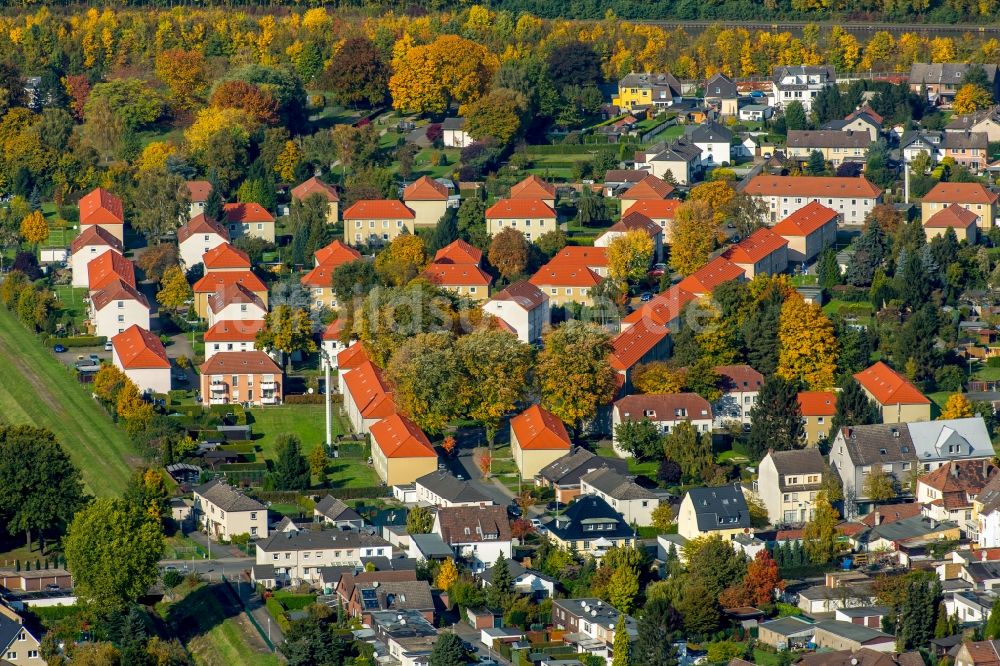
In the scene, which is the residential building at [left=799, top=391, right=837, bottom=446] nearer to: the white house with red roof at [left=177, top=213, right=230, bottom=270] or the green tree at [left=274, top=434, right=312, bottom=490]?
the green tree at [left=274, top=434, right=312, bottom=490]

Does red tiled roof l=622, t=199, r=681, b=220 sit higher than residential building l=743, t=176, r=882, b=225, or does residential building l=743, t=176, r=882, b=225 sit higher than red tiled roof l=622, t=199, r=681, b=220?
red tiled roof l=622, t=199, r=681, b=220

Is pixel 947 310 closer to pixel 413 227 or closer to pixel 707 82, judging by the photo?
pixel 413 227

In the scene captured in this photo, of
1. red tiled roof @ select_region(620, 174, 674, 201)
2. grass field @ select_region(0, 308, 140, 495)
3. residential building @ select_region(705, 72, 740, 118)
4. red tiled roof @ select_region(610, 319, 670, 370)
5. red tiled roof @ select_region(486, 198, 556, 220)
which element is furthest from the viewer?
residential building @ select_region(705, 72, 740, 118)

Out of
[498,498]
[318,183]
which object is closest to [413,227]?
[318,183]

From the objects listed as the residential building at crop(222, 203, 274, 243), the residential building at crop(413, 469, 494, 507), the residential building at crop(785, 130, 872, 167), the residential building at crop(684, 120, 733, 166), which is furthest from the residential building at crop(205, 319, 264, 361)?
the residential building at crop(785, 130, 872, 167)

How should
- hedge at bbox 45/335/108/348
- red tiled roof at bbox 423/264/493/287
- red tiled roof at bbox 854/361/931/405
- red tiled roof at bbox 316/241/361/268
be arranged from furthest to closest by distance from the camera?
red tiled roof at bbox 316/241/361/268 < red tiled roof at bbox 423/264/493/287 < hedge at bbox 45/335/108/348 < red tiled roof at bbox 854/361/931/405

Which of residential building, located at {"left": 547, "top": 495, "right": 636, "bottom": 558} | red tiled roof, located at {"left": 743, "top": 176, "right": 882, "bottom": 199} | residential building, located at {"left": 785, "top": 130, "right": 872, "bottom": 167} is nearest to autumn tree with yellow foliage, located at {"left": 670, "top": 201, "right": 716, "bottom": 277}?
red tiled roof, located at {"left": 743, "top": 176, "right": 882, "bottom": 199}

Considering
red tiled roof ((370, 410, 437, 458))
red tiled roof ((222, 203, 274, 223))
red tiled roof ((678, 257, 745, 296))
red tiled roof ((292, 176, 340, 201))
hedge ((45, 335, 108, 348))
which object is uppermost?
red tiled roof ((292, 176, 340, 201))

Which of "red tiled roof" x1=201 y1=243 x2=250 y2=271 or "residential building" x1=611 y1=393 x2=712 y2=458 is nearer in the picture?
"residential building" x1=611 y1=393 x2=712 y2=458
